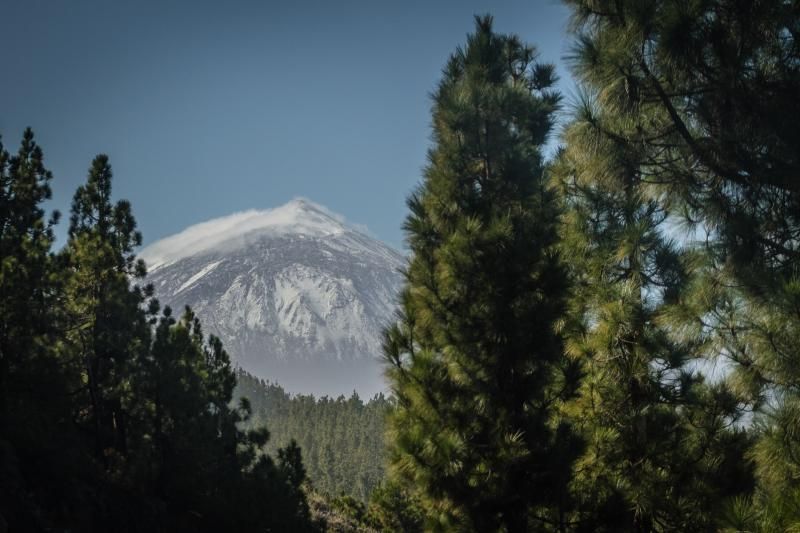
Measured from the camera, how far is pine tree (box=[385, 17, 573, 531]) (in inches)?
264

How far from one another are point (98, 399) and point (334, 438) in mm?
93470

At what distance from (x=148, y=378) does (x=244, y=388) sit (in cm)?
14482

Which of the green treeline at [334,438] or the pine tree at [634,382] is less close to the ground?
the green treeline at [334,438]

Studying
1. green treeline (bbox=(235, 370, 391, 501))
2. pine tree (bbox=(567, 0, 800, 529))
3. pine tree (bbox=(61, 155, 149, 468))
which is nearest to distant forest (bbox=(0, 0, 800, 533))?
pine tree (bbox=(567, 0, 800, 529))

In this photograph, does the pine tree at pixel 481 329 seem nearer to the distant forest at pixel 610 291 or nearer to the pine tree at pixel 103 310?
the distant forest at pixel 610 291

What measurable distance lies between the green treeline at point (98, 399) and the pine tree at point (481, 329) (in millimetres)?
8364

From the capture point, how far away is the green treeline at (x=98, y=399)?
1312cm

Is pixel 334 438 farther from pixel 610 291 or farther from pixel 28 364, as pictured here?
pixel 610 291

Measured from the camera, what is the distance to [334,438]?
105375mm

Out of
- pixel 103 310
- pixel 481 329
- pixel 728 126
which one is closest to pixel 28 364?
pixel 103 310

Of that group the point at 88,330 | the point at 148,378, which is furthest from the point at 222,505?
the point at 88,330

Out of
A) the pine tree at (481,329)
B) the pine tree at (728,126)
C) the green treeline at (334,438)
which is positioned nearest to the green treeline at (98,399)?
the pine tree at (481,329)

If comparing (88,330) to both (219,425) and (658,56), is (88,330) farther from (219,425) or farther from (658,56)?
(658,56)

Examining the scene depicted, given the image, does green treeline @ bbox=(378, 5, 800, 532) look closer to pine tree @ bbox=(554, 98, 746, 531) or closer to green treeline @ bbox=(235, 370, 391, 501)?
pine tree @ bbox=(554, 98, 746, 531)
